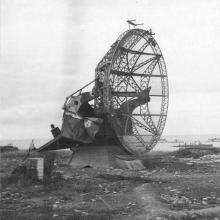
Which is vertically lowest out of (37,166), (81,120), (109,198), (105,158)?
(109,198)

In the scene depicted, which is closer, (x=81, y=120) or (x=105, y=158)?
(x=81, y=120)

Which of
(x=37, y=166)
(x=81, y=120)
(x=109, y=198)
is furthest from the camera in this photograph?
(x=81, y=120)

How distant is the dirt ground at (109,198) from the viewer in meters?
12.6

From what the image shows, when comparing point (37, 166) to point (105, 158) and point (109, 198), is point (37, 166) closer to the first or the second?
point (109, 198)

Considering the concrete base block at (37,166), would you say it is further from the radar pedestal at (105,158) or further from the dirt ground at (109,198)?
the radar pedestal at (105,158)

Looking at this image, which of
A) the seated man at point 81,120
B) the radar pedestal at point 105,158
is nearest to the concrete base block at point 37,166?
the seated man at point 81,120

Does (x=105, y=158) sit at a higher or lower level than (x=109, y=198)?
higher

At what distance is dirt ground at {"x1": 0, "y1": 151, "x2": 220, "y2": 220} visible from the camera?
12.6 meters

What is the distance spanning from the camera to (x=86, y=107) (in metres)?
26.8

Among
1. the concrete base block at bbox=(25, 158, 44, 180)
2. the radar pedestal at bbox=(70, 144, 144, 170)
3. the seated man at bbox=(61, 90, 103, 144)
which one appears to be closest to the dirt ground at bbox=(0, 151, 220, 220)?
the concrete base block at bbox=(25, 158, 44, 180)

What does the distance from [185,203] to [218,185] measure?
15.5ft

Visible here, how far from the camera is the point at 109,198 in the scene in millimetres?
15477

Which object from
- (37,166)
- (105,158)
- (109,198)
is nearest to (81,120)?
(105,158)

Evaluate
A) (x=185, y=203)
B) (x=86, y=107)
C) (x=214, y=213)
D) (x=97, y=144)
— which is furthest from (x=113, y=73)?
(x=214, y=213)
